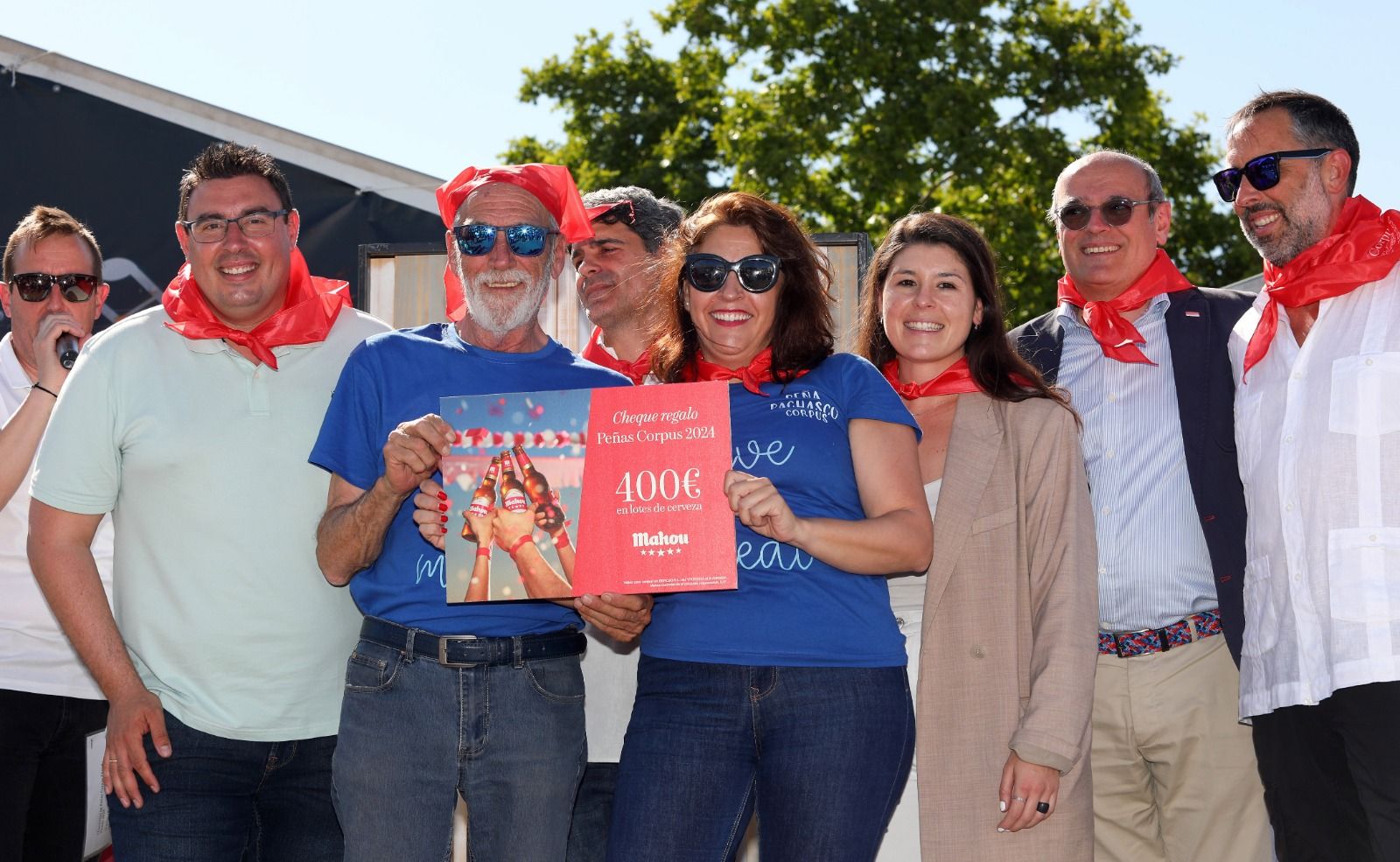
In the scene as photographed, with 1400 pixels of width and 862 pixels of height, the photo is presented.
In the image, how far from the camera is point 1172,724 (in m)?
4.02

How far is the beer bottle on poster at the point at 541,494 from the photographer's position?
10.7 feet

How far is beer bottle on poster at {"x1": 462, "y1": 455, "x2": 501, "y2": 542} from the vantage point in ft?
10.6

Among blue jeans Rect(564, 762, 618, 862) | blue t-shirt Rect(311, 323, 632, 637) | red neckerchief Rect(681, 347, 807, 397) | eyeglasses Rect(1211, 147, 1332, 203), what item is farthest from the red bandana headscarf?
eyeglasses Rect(1211, 147, 1332, 203)

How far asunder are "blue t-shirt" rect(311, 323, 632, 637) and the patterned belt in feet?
5.83

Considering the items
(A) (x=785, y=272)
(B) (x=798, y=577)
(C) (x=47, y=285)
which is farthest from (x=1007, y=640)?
(C) (x=47, y=285)

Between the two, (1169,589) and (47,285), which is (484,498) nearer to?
(1169,589)

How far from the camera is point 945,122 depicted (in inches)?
728

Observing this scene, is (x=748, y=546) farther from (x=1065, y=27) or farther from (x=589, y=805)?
(x=1065, y=27)

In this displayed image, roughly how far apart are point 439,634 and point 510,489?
42 centimetres

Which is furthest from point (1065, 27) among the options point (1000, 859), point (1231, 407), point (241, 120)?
point (1000, 859)

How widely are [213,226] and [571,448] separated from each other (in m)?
1.40

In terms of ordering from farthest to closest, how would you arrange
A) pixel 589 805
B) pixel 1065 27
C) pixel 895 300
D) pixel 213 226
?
1. pixel 1065 27
2. pixel 589 805
3. pixel 895 300
4. pixel 213 226

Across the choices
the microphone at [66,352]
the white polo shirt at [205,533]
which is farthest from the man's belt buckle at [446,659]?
the microphone at [66,352]

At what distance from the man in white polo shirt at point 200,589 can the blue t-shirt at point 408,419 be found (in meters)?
0.30
